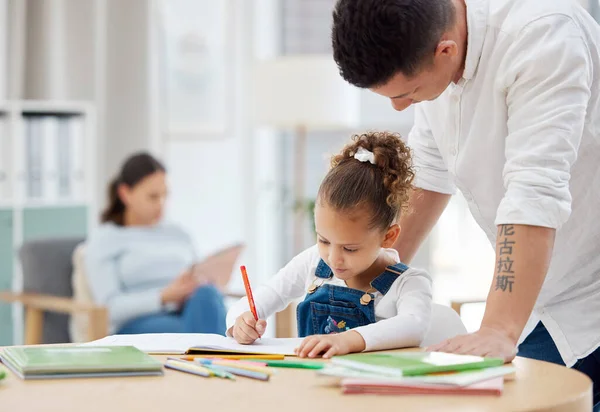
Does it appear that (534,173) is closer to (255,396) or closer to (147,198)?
(255,396)

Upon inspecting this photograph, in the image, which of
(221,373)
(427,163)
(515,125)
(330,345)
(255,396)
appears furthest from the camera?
(427,163)

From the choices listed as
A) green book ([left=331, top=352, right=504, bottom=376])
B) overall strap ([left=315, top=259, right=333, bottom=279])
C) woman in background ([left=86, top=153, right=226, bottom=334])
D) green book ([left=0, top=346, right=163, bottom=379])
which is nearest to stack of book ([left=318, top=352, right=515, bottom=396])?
green book ([left=331, top=352, right=504, bottom=376])

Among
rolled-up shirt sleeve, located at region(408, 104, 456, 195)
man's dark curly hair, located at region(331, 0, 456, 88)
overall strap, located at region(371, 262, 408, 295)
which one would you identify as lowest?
overall strap, located at region(371, 262, 408, 295)

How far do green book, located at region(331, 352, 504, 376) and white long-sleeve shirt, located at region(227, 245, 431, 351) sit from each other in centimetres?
14

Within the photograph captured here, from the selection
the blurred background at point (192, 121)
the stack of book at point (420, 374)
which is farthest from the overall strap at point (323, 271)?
the blurred background at point (192, 121)

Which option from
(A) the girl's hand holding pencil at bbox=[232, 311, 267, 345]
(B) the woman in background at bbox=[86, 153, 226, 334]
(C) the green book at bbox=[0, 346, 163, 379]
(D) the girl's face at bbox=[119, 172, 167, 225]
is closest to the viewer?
(C) the green book at bbox=[0, 346, 163, 379]

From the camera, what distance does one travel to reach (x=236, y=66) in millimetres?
5164

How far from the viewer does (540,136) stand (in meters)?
1.34

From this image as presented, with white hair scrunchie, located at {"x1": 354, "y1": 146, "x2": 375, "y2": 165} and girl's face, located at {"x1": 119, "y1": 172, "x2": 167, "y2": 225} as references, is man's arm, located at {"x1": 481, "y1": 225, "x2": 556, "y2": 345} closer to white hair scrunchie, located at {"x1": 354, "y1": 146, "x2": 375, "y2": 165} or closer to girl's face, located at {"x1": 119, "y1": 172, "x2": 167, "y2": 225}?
white hair scrunchie, located at {"x1": 354, "y1": 146, "x2": 375, "y2": 165}

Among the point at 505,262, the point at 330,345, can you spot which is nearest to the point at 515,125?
the point at 505,262

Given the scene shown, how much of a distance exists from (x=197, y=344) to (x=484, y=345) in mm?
414

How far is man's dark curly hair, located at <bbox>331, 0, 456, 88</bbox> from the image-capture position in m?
1.32

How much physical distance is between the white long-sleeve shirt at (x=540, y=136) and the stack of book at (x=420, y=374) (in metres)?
0.26

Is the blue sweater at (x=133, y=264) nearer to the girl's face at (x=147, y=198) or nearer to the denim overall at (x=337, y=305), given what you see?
the girl's face at (x=147, y=198)
